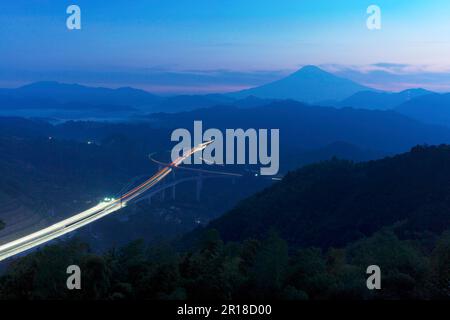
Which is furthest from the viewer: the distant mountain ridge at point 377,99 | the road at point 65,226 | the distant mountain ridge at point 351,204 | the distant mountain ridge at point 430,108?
the distant mountain ridge at point 377,99

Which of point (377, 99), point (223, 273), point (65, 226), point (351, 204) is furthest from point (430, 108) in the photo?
point (223, 273)

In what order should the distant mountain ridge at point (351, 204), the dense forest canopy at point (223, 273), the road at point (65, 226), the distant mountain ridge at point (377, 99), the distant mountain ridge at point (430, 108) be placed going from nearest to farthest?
the dense forest canopy at point (223, 273) → the distant mountain ridge at point (351, 204) → the road at point (65, 226) → the distant mountain ridge at point (430, 108) → the distant mountain ridge at point (377, 99)

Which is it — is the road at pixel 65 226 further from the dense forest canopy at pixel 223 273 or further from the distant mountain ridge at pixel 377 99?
the distant mountain ridge at pixel 377 99

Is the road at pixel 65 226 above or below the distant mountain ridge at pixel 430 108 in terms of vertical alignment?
Answer: below

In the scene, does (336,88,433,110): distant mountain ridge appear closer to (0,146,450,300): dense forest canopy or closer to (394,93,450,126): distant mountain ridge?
(394,93,450,126): distant mountain ridge

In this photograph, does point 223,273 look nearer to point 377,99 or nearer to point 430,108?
point 430,108

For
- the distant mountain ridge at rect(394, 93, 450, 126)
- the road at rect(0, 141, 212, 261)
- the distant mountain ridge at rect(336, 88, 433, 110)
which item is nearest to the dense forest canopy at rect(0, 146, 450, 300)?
the road at rect(0, 141, 212, 261)

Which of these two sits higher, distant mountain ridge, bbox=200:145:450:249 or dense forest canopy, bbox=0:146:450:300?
dense forest canopy, bbox=0:146:450:300

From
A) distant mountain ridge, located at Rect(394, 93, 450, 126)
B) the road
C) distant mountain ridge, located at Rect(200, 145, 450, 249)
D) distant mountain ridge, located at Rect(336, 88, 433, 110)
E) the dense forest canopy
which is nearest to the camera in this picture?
the dense forest canopy

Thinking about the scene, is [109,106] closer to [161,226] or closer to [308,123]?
[308,123]

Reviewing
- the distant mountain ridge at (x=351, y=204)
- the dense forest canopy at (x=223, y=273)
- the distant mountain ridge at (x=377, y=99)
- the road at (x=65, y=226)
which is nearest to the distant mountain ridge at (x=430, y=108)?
the distant mountain ridge at (x=377, y=99)
